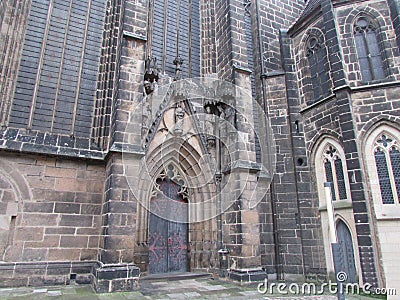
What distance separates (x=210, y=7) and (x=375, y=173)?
751 centimetres

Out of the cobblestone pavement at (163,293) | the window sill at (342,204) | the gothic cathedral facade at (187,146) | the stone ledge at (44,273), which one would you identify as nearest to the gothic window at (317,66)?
the gothic cathedral facade at (187,146)

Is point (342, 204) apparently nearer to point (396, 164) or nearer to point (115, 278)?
point (396, 164)

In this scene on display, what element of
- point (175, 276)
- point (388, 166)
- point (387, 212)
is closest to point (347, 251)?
point (387, 212)

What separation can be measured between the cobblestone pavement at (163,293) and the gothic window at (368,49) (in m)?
5.92

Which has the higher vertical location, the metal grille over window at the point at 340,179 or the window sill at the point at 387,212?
the metal grille over window at the point at 340,179

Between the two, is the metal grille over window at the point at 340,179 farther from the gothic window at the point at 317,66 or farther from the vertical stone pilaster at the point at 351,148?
the gothic window at the point at 317,66

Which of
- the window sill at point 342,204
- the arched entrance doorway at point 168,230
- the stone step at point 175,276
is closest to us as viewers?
the stone step at point 175,276

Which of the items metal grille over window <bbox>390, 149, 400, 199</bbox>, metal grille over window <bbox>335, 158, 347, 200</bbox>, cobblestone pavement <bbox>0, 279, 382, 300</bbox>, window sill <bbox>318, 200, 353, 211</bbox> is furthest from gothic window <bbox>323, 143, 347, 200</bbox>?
cobblestone pavement <bbox>0, 279, 382, 300</bbox>

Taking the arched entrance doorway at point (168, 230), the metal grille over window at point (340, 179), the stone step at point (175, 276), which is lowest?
the stone step at point (175, 276)

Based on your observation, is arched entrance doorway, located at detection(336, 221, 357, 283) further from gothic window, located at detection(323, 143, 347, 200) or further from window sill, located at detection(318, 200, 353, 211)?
gothic window, located at detection(323, 143, 347, 200)

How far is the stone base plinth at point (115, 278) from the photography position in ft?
17.7

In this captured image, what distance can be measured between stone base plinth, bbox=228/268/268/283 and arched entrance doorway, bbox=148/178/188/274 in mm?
1500

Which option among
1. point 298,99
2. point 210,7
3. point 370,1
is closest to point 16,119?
point 210,7

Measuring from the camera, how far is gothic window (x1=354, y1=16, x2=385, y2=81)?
324 inches
